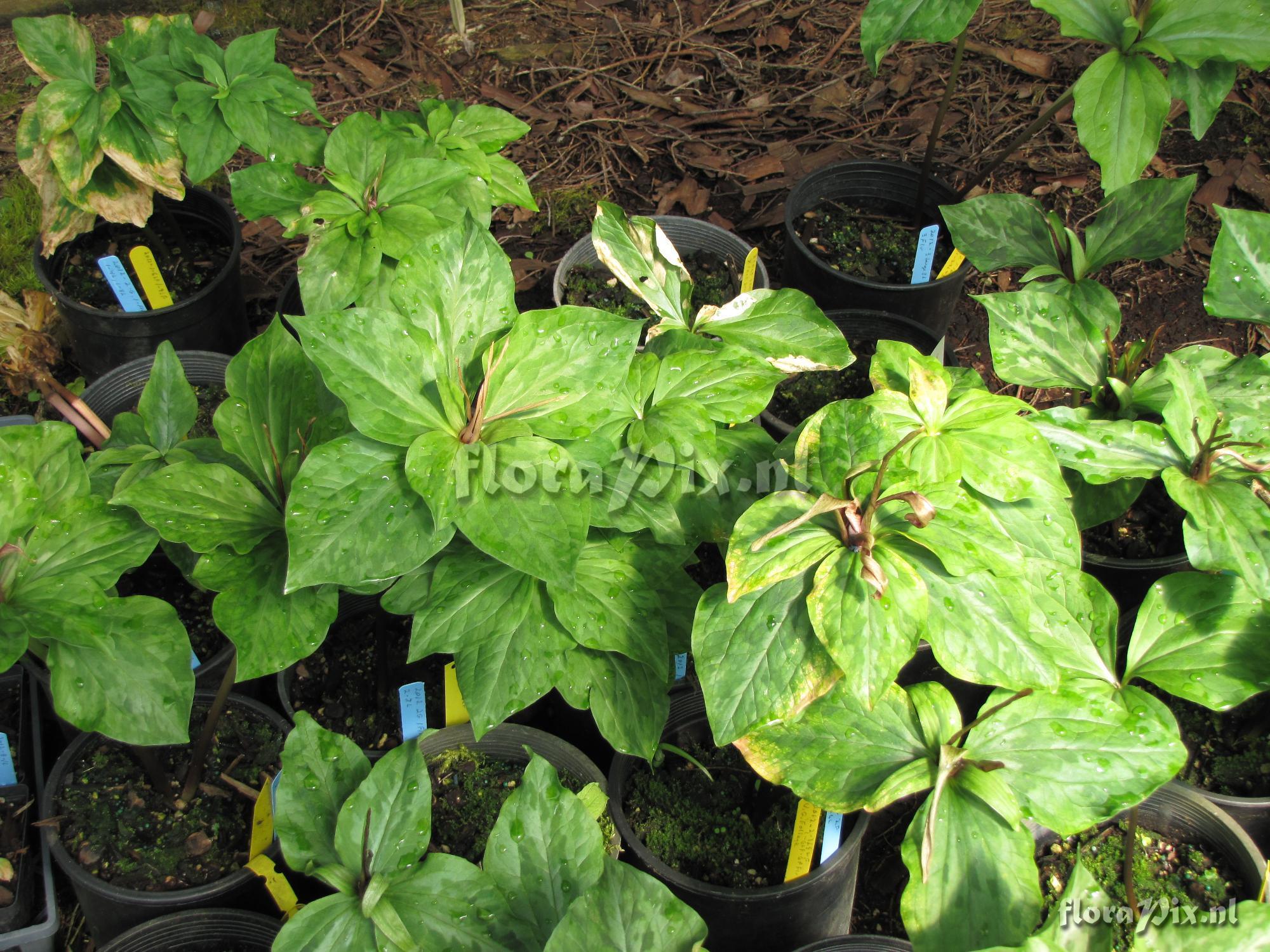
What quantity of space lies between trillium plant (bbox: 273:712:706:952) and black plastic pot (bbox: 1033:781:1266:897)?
1.01 m

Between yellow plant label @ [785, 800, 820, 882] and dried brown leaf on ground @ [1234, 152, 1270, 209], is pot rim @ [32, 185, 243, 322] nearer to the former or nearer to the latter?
yellow plant label @ [785, 800, 820, 882]

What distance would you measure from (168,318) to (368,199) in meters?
0.96

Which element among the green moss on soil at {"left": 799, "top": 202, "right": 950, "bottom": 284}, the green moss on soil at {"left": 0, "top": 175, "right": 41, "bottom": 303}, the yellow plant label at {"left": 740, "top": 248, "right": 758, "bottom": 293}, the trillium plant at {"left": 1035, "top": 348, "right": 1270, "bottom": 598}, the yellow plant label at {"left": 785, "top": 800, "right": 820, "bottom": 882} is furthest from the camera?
the green moss on soil at {"left": 0, "top": 175, "right": 41, "bottom": 303}

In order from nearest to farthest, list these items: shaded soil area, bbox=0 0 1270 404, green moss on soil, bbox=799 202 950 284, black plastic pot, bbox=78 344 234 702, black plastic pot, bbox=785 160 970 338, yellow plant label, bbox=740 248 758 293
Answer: black plastic pot, bbox=78 344 234 702 → yellow plant label, bbox=740 248 758 293 → black plastic pot, bbox=785 160 970 338 → green moss on soil, bbox=799 202 950 284 → shaded soil area, bbox=0 0 1270 404

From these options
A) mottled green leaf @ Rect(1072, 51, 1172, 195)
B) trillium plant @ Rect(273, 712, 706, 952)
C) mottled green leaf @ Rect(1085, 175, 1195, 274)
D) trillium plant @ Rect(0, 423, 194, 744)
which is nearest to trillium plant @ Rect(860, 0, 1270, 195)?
mottled green leaf @ Rect(1072, 51, 1172, 195)

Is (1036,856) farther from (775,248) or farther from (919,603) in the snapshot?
(775,248)

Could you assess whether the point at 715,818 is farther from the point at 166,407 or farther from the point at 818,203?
the point at 818,203

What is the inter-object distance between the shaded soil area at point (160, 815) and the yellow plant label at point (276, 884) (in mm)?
100

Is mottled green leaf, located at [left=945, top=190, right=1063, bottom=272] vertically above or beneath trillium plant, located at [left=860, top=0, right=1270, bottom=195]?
beneath

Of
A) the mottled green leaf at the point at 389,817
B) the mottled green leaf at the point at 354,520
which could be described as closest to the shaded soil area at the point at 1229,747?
the mottled green leaf at the point at 389,817

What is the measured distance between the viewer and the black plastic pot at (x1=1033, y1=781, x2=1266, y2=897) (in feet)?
6.14

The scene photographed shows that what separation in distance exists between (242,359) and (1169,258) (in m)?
3.07

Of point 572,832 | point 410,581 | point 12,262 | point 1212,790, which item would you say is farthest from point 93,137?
point 1212,790

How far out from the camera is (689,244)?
313 cm
